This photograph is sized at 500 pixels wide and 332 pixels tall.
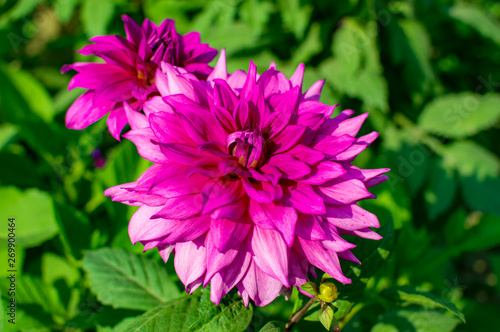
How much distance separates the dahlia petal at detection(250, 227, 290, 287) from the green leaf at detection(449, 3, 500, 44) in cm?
225

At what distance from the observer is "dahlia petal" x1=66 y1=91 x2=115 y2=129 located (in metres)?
0.96

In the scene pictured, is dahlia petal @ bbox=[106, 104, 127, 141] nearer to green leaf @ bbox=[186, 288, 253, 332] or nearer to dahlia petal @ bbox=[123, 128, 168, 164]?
dahlia petal @ bbox=[123, 128, 168, 164]

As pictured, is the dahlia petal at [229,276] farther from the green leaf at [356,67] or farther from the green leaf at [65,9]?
the green leaf at [65,9]

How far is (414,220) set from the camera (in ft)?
8.39

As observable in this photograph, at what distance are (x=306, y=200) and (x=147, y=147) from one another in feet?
1.12

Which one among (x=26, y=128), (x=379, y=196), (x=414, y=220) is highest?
(x=26, y=128)

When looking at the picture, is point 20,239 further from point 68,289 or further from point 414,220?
point 414,220

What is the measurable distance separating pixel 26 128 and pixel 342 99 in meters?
1.66

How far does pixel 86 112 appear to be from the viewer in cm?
98

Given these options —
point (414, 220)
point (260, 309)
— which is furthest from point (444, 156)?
point (260, 309)

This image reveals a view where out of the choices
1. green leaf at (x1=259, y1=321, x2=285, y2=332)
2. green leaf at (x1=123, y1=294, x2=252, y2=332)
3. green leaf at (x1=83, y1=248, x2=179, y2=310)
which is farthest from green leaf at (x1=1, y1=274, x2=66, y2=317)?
green leaf at (x1=259, y1=321, x2=285, y2=332)

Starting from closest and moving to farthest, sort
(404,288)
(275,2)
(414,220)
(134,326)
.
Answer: (134,326) → (404,288) → (275,2) → (414,220)

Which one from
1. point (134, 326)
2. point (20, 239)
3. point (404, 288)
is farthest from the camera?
point (20, 239)

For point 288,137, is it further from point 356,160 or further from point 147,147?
point 356,160
